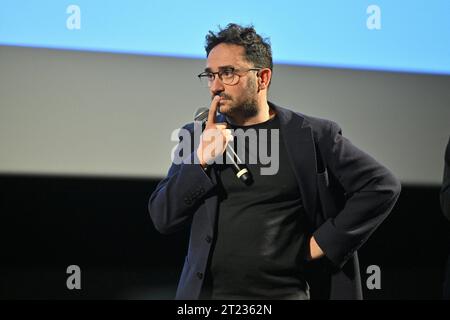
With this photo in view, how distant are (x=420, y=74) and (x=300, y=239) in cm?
110

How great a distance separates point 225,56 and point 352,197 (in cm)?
69

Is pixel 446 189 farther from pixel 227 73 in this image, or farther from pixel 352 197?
pixel 227 73

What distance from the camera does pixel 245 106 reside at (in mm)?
2080

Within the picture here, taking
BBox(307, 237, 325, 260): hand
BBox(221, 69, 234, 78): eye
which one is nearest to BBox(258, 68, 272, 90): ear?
BBox(221, 69, 234, 78): eye

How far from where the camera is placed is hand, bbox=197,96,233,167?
6.34 ft

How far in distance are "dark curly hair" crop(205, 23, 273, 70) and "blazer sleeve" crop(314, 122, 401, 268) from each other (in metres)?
0.39

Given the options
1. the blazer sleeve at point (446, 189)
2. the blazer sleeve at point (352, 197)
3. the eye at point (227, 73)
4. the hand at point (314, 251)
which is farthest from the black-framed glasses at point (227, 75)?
the blazer sleeve at point (446, 189)

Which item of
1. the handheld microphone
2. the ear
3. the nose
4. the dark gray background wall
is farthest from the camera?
the dark gray background wall

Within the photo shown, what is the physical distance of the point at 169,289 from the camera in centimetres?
243

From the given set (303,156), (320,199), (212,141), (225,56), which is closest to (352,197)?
(320,199)

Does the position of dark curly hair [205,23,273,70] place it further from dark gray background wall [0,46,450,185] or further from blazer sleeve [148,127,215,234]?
blazer sleeve [148,127,215,234]

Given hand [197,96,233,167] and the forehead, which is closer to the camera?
hand [197,96,233,167]

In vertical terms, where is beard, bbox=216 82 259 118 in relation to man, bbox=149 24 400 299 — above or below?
above

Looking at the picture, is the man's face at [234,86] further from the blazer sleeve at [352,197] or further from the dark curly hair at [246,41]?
the blazer sleeve at [352,197]
